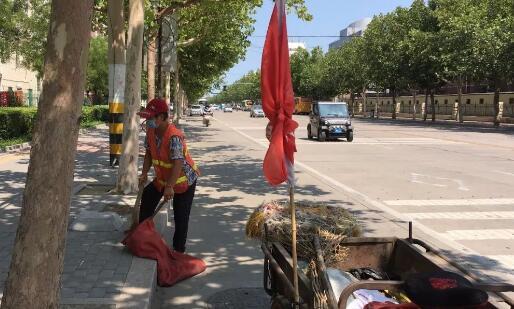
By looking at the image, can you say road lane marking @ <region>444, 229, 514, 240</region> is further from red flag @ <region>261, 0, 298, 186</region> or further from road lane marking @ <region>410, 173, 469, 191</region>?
red flag @ <region>261, 0, 298, 186</region>

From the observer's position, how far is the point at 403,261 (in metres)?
4.02

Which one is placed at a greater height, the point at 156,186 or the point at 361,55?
the point at 361,55

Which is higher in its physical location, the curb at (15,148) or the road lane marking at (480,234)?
the curb at (15,148)

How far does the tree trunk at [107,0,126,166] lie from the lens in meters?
10.4

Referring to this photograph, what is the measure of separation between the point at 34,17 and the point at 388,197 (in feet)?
79.7

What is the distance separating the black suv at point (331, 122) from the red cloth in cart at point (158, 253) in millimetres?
17929

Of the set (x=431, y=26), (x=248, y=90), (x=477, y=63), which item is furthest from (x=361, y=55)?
(x=248, y=90)

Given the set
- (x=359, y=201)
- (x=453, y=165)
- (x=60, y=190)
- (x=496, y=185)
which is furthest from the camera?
(x=453, y=165)

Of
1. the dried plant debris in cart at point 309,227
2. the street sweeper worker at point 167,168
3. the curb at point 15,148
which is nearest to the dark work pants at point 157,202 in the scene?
the street sweeper worker at point 167,168

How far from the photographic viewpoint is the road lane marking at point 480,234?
7012 mm

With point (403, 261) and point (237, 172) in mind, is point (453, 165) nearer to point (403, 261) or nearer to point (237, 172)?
point (237, 172)

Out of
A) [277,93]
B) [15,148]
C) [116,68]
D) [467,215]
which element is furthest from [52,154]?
[15,148]

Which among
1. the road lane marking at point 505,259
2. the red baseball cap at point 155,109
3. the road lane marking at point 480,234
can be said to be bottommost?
the road lane marking at point 505,259

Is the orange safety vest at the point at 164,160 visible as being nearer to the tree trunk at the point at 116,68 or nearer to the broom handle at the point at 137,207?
the broom handle at the point at 137,207
